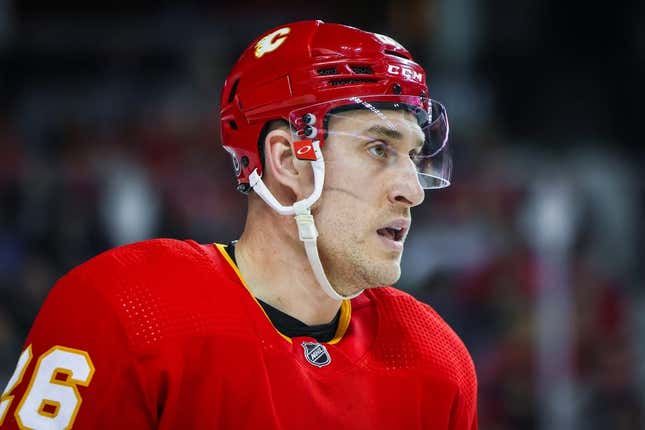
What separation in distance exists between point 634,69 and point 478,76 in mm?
1103

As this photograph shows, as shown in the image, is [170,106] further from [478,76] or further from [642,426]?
[642,426]

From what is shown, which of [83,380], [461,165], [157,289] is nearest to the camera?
[83,380]

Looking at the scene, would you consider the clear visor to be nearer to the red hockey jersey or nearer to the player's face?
the player's face

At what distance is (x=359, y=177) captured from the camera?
1.90m

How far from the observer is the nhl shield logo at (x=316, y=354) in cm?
187

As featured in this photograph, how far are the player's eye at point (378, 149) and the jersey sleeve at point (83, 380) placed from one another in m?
0.59

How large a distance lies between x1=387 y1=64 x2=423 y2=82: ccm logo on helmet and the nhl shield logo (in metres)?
0.57

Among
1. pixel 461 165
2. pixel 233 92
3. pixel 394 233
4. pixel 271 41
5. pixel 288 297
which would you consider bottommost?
pixel 461 165

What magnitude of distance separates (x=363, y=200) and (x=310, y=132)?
0.17 meters

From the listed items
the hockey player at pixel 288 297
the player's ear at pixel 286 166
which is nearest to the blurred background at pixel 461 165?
the hockey player at pixel 288 297

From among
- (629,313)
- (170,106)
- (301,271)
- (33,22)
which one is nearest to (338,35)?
(301,271)

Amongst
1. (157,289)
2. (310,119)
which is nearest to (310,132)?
(310,119)

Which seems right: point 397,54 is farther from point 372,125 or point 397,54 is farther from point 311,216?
point 311,216

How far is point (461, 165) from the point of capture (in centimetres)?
540
